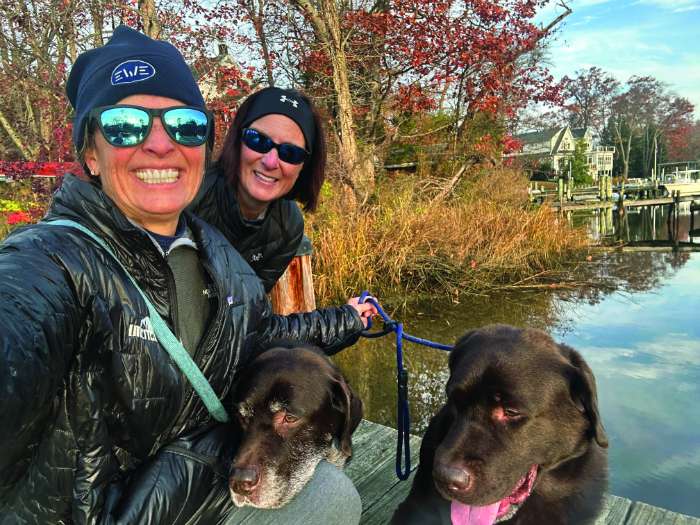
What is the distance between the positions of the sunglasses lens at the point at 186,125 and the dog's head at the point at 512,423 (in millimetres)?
1531

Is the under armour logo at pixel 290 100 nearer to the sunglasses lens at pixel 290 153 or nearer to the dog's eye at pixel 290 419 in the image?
the sunglasses lens at pixel 290 153

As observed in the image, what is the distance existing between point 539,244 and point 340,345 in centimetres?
1034

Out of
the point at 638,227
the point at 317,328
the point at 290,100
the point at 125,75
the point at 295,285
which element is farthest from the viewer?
the point at 638,227

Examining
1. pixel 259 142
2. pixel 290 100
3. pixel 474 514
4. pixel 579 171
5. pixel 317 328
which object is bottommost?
pixel 474 514

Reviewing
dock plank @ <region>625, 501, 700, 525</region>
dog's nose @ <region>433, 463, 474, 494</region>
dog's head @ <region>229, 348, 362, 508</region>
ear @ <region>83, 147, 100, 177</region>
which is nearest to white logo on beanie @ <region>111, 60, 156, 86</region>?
ear @ <region>83, 147, 100, 177</region>

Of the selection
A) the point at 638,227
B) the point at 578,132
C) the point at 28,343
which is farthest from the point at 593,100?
the point at 28,343

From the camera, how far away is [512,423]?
208 cm

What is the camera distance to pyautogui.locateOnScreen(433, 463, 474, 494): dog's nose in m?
1.98

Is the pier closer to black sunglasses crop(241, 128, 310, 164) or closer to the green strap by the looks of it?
black sunglasses crop(241, 128, 310, 164)

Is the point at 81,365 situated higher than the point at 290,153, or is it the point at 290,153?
the point at 290,153

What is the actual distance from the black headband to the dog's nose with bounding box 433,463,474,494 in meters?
2.25

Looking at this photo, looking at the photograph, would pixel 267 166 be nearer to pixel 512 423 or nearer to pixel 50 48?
pixel 512 423

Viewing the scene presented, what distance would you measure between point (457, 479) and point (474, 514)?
0.27 m

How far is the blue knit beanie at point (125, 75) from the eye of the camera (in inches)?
76.5
